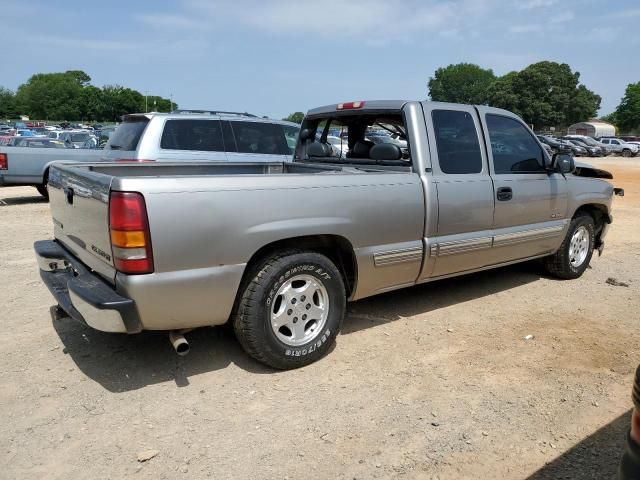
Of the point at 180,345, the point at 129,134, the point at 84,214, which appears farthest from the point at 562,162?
the point at 129,134

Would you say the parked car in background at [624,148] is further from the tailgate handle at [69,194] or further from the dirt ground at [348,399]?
the tailgate handle at [69,194]

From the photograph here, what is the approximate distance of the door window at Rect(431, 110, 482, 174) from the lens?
170 inches

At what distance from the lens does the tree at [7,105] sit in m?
110

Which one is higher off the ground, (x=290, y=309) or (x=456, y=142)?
(x=456, y=142)

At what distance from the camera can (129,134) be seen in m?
7.92

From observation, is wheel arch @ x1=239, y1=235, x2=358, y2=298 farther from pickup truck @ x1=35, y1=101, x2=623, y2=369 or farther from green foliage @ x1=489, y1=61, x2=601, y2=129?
green foliage @ x1=489, y1=61, x2=601, y2=129

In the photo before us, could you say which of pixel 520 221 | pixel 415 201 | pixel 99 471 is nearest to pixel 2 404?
pixel 99 471

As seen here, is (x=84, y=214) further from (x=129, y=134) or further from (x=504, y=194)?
(x=129, y=134)

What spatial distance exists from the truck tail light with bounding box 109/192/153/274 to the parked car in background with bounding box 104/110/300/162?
4365 millimetres

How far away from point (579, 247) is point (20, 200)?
38.9 feet

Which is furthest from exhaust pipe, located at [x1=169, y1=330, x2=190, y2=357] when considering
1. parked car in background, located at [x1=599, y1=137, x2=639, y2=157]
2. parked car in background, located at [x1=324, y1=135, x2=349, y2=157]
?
parked car in background, located at [x1=599, y1=137, x2=639, y2=157]

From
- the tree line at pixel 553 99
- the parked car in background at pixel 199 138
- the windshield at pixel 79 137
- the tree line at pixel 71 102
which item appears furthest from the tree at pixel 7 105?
the parked car in background at pixel 199 138

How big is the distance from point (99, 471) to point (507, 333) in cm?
318

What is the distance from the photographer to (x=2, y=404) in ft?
10.2
